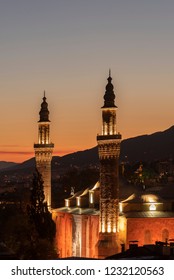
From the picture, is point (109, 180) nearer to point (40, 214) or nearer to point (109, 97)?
point (109, 97)

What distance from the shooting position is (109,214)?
1448 inches

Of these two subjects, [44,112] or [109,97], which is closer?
[109,97]

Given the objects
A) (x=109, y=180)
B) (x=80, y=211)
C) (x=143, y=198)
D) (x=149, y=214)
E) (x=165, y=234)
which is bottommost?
(x=165, y=234)

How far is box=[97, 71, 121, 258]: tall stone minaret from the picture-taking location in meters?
36.7

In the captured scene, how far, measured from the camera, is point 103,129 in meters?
38.1

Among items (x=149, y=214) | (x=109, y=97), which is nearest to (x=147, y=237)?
(x=149, y=214)

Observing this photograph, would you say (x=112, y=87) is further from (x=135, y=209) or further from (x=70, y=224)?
(x=70, y=224)

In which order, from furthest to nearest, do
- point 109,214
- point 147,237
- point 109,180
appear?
point 147,237 < point 109,180 < point 109,214

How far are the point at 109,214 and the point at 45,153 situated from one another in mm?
12173

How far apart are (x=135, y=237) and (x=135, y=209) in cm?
246

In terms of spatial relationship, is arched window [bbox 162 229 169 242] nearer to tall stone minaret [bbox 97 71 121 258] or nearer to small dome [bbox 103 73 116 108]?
tall stone minaret [bbox 97 71 121 258]

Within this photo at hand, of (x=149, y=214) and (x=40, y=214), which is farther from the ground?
(x=40, y=214)

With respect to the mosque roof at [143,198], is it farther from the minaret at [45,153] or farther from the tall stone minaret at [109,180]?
the minaret at [45,153]
